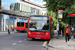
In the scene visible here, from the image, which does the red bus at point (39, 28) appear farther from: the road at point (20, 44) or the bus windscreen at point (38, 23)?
Answer: the road at point (20, 44)

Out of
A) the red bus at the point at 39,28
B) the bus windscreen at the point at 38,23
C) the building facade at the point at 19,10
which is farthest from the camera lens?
the building facade at the point at 19,10

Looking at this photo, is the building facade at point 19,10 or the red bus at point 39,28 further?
the building facade at point 19,10

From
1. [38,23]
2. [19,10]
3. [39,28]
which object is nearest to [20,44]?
[39,28]

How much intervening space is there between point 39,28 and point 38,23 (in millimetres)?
551

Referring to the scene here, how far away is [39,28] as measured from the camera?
18750 mm

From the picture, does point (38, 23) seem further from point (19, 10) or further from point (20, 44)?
point (19, 10)

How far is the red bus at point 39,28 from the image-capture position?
18.6 meters

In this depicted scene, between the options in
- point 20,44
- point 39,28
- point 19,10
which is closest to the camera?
point 20,44

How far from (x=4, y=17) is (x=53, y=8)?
101 feet

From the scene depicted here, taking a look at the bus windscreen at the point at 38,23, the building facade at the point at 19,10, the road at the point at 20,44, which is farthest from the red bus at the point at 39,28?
the building facade at the point at 19,10

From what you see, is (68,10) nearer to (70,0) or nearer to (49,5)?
(70,0)

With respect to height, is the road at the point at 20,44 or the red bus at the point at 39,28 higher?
the red bus at the point at 39,28

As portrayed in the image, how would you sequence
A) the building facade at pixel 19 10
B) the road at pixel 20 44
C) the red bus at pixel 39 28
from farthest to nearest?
the building facade at pixel 19 10 < the red bus at pixel 39 28 < the road at pixel 20 44

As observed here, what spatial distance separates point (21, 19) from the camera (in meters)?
71.7
